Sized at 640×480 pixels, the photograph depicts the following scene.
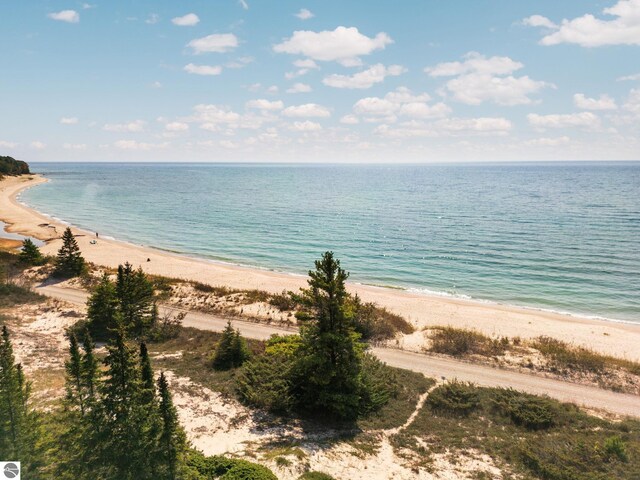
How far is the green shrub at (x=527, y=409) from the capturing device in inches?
830

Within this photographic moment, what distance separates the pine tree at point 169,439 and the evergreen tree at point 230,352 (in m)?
14.1

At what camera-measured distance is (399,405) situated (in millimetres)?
23031

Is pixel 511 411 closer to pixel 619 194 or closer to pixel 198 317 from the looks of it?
pixel 198 317

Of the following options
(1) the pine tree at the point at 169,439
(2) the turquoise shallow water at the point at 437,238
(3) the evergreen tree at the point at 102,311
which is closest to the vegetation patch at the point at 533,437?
(1) the pine tree at the point at 169,439

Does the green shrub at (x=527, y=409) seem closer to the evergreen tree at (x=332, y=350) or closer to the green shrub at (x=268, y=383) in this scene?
the evergreen tree at (x=332, y=350)

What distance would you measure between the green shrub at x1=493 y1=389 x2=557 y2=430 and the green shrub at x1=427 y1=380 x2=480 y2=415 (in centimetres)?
128

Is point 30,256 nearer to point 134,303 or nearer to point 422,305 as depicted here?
point 134,303

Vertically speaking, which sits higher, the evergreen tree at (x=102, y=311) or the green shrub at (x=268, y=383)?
the evergreen tree at (x=102, y=311)

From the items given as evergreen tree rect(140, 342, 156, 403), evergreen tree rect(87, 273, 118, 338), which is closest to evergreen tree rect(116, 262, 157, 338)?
evergreen tree rect(87, 273, 118, 338)

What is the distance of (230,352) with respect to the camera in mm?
27000

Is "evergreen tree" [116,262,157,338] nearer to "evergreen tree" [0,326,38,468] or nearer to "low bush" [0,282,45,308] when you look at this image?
"low bush" [0,282,45,308]

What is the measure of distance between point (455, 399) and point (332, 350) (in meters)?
7.82

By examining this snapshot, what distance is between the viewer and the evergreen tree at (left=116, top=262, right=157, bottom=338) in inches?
1225

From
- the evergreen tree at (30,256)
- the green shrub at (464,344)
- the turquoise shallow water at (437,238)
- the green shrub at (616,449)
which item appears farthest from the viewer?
the turquoise shallow water at (437,238)
